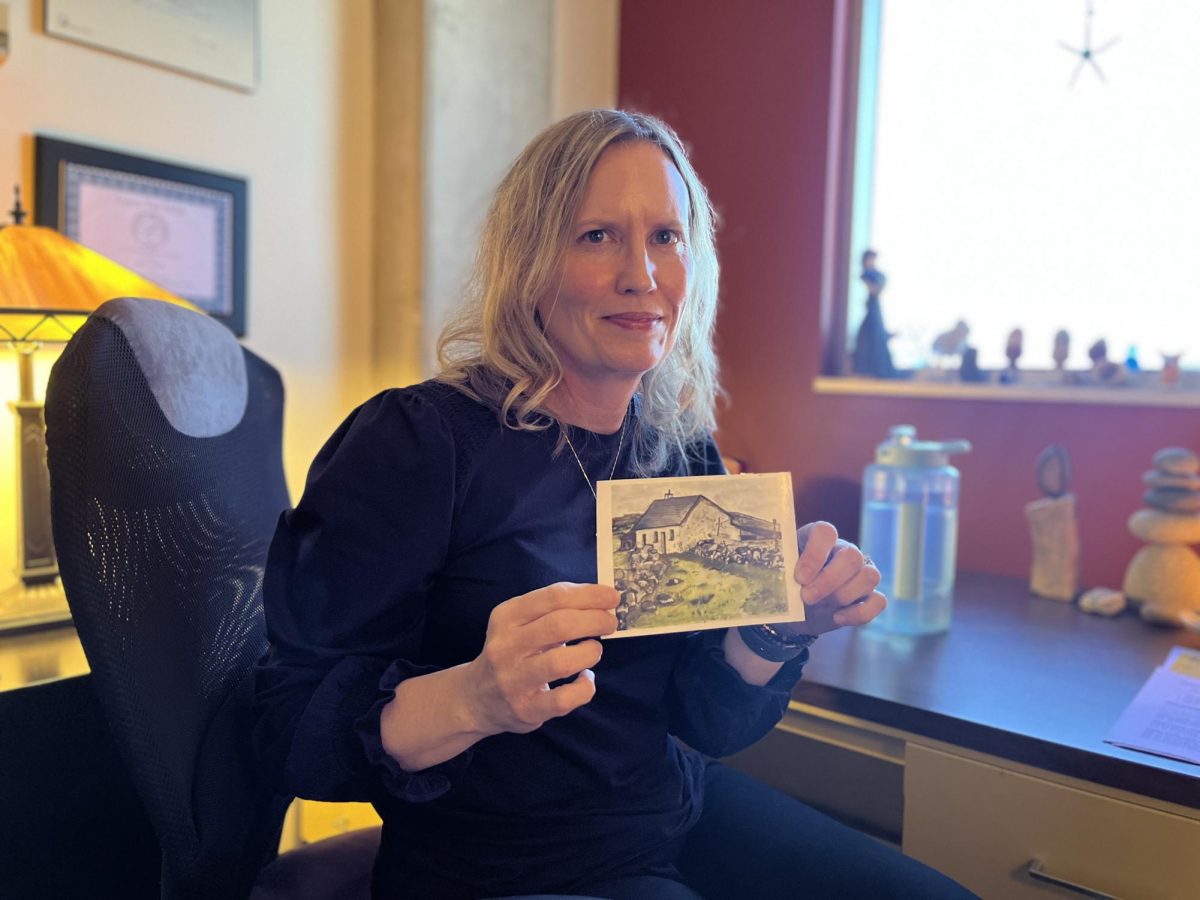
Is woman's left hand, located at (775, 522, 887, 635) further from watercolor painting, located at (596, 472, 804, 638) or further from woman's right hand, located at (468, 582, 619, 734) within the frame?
woman's right hand, located at (468, 582, 619, 734)

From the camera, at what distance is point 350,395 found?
2105 mm

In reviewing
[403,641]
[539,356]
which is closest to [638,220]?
[539,356]

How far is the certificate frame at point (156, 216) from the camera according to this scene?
1552 millimetres

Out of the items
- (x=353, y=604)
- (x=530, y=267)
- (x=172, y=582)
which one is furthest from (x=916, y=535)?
(x=172, y=582)

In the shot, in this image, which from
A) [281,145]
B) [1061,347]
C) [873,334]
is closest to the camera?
[1061,347]

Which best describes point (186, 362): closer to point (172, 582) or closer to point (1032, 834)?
point (172, 582)

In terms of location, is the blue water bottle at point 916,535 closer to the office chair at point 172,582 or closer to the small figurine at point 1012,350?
the small figurine at point 1012,350

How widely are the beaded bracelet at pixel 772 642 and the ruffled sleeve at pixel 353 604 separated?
1.21 feet

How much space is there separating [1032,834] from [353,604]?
829 millimetres

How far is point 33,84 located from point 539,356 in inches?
44.0

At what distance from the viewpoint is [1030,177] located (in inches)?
76.2

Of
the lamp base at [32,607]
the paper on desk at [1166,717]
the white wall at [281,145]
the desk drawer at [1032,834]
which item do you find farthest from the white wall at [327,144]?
the paper on desk at [1166,717]

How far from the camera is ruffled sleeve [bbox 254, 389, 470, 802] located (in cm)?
84

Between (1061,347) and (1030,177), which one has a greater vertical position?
(1030,177)
